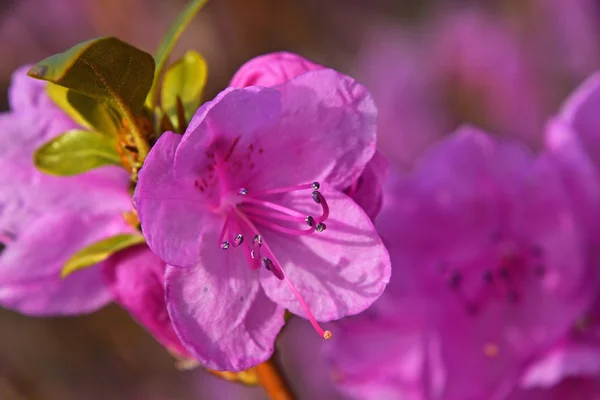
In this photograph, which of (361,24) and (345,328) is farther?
(361,24)

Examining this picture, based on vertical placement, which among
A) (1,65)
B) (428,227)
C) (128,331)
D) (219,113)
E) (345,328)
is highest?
(219,113)

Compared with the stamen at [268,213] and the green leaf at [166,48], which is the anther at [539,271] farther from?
the green leaf at [166,48]

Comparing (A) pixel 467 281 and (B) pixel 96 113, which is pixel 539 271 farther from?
(B) pixel 96 113

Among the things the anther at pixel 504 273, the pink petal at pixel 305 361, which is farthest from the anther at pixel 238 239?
the pink petal at pixel 305 361

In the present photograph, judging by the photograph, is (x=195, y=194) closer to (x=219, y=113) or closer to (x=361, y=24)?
(x=219, y=113)

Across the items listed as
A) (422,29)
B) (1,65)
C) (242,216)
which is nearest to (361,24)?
(422,29)

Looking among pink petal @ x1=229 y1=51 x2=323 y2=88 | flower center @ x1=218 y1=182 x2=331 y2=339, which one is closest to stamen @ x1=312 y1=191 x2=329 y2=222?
flower center @ x1=218 y1=182 x2=331 y2=339

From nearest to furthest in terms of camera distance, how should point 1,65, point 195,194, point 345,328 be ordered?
point 195,194
point 345,328
point 1,65

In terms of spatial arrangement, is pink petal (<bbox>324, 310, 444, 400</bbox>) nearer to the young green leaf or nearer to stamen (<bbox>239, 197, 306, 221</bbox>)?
stamen (<bbox>239, 197, 306, 221</bbox>)
